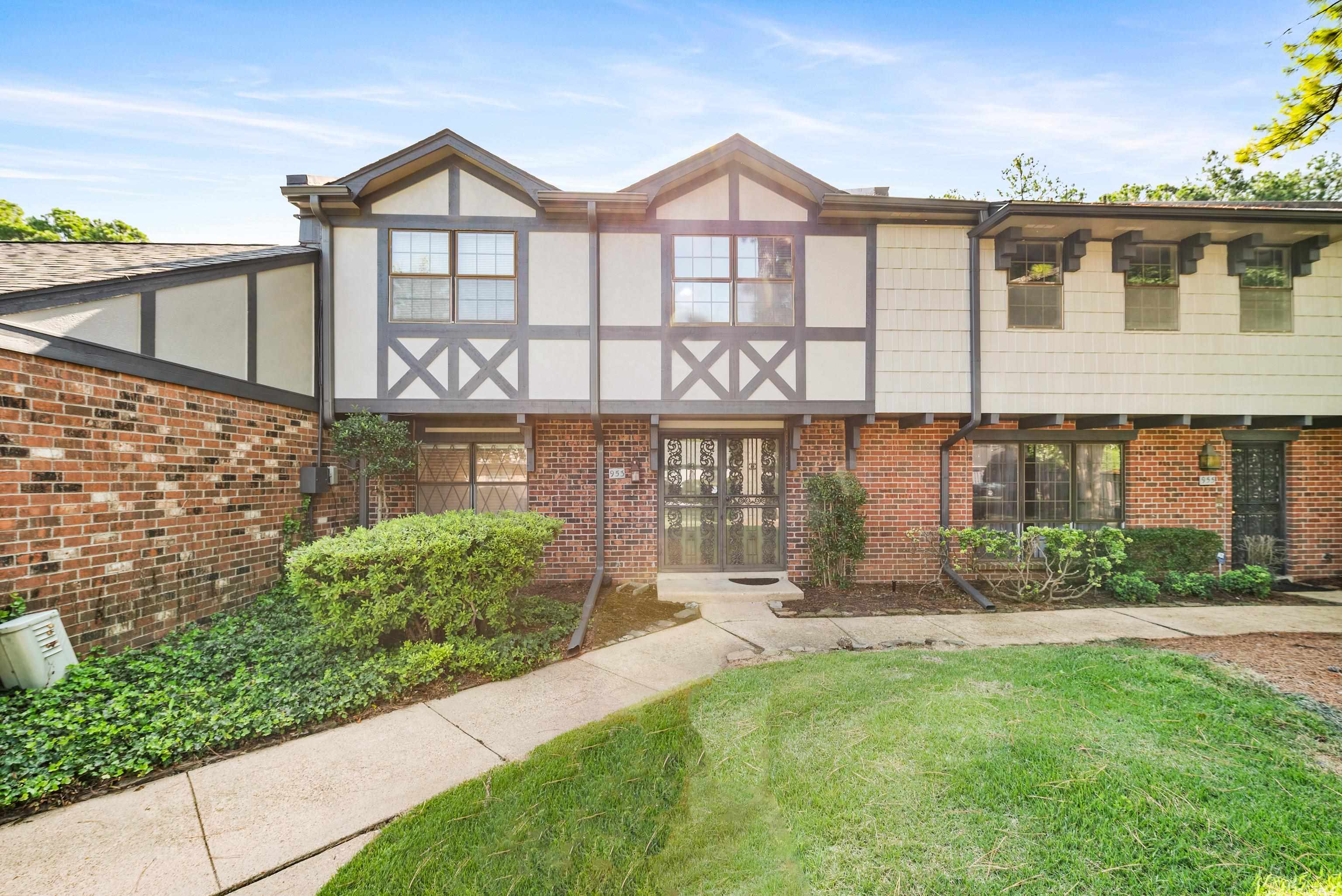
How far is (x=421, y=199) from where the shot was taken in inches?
261

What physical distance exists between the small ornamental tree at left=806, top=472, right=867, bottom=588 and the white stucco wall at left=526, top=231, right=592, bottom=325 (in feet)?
13.2

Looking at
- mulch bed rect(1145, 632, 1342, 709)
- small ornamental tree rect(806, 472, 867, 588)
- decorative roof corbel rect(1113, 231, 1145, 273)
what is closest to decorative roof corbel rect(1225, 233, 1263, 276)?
decorative roof corbel rect(1113, 231, 1145, 273)

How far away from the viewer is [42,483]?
3650 mm

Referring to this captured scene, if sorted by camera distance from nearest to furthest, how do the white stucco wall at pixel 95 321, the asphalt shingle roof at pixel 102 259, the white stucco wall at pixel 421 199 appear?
the white stucco wall at pixel 95 321
the asphalt shingle roof at pixel 102 259
the white stucco wall at pixel 421 199

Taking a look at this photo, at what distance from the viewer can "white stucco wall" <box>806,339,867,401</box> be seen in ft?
22.7

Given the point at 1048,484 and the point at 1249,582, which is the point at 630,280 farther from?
the point at 1249,582

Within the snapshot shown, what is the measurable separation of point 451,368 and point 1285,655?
9158 mm

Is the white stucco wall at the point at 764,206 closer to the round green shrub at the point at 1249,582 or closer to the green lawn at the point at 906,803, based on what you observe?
the green lawn at the point at 906,803

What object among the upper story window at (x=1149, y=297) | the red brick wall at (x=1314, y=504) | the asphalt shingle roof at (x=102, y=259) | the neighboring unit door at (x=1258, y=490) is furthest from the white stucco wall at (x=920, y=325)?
the asphalt shingle roof at (x=102, y=259)

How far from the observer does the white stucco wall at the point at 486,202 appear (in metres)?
6.67

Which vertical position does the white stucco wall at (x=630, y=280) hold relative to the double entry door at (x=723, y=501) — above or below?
above

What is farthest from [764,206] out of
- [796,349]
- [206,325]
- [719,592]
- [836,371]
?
[206,325]

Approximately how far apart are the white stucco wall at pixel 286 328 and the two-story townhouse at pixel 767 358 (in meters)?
0.03

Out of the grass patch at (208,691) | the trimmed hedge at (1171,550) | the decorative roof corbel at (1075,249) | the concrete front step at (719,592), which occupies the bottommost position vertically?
the concrete front step at (719,592)
